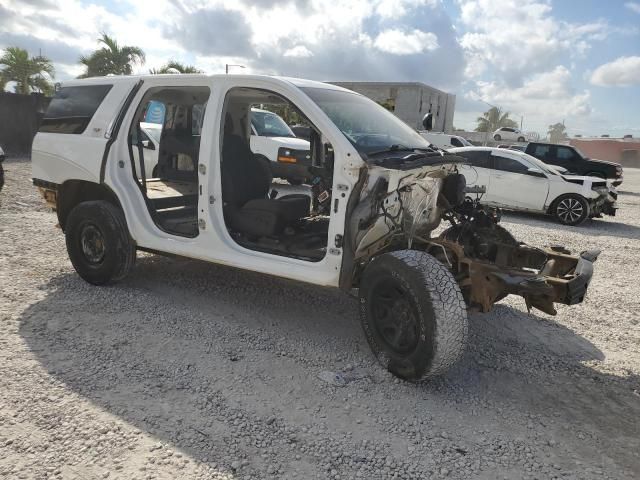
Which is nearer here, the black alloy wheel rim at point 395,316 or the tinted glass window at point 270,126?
the black alloy wheel rim at point 395,316

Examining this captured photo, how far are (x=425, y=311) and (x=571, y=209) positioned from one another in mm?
8954

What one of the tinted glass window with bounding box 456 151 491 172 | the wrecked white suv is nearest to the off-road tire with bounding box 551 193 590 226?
the tinted glass window with bounding box 456 151 491 172

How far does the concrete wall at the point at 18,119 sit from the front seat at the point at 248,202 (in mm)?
15155

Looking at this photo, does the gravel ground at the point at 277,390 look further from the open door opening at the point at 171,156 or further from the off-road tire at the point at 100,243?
the open door opening at the point at 171,156

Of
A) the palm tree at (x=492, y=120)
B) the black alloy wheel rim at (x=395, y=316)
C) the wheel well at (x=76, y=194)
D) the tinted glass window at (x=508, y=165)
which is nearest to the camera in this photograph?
the black alloy wheel rim at (x=395, y=316)

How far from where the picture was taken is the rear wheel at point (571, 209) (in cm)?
1084

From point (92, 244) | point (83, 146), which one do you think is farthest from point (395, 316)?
point (83, 146)

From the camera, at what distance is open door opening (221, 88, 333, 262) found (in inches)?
169

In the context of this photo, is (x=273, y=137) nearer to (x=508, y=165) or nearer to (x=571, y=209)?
(x=508, y=165)

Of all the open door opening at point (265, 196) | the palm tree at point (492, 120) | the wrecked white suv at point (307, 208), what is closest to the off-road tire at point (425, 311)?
the wrecked white suv at point (307, 208)

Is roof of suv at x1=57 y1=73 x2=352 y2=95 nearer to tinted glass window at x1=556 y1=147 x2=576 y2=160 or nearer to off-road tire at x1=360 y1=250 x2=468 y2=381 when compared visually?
off-road tire at x1=360 y1=250 x2=468 y2=381

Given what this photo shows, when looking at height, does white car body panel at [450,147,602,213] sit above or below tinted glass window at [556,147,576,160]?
below

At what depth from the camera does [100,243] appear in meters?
4.95

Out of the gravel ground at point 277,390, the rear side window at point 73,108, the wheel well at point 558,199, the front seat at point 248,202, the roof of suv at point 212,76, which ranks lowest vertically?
the gravel ground at point 277,390
